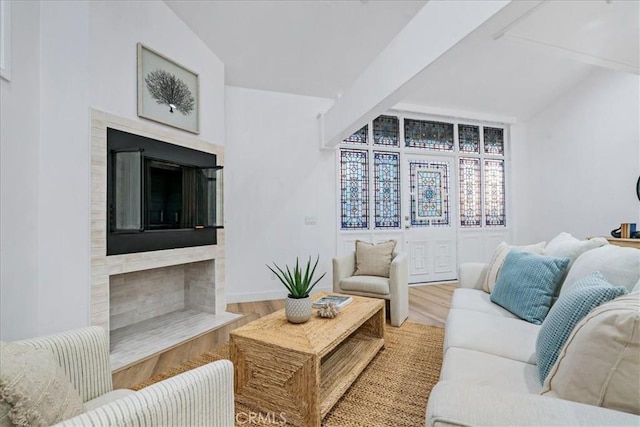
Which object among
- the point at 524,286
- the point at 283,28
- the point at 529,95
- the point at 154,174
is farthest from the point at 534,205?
the point at 154,174

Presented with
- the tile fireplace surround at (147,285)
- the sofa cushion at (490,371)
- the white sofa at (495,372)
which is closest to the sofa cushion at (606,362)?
the white sofa at (495,372)

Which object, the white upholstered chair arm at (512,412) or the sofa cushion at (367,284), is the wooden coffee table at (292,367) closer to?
the white upholstered chair arm at (512,412)

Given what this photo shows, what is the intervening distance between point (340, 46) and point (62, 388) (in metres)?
3.81

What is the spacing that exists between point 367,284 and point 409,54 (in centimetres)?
212

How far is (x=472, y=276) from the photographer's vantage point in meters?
Answer: 2.75

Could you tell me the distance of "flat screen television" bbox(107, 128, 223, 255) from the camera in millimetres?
2453

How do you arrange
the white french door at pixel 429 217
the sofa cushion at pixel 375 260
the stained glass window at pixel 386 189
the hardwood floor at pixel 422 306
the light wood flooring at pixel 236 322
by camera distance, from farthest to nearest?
the white french door at pixel 429 217 → the stained glass window at pixel 386 189 → the sofa cushion at pixel 375 260 → the hardwood floor at pixel 422 306 → the light wood flooring at pixel 236 322

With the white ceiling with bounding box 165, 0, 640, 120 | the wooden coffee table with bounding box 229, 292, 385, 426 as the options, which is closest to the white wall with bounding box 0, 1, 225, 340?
the white ceiling with bounding box 165, 0, 640, 120

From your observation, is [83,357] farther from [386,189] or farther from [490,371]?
[386,189]

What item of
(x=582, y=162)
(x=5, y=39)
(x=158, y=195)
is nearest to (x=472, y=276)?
(x=158, y=195)

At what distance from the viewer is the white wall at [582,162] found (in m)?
4.16

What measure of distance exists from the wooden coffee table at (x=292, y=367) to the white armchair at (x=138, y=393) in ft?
1.76

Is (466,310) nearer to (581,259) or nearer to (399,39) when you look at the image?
(581,259)

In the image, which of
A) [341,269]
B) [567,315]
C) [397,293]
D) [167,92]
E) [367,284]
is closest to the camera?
[567,315]
